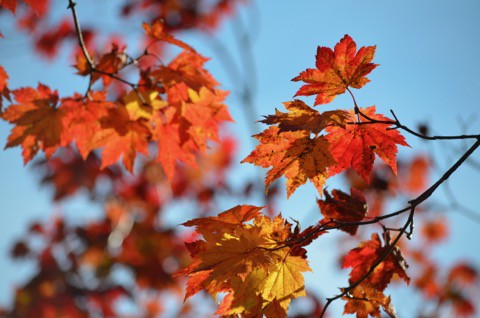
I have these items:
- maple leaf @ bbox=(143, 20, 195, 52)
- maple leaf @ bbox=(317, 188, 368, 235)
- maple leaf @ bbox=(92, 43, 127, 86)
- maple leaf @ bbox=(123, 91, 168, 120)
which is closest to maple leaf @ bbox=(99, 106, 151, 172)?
maple leaf @ bbox=(123, 91, 168, 120)

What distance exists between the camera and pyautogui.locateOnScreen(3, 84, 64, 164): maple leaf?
2.19 m

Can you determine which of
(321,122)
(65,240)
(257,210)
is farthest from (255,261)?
(65,240)

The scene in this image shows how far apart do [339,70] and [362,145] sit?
29 centimetres

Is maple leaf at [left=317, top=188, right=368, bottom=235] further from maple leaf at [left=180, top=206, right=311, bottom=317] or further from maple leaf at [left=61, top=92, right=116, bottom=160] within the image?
maple leaf at [left=61, top=92, right=116, bottom=160]

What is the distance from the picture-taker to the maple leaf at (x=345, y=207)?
1.63m

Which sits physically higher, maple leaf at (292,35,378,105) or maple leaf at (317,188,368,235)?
maple leaf at (292,35,378,105)

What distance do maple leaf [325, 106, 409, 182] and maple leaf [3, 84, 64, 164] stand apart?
137 centimetres

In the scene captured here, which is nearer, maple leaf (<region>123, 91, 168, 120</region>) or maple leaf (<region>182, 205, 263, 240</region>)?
maple leaf (<region>182, 205, 263, 240</region>)

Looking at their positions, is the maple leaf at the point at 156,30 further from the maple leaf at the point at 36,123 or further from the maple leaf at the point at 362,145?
the maple leaf at the point at 362,145

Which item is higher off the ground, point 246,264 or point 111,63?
point 111,63

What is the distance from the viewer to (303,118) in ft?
4.81

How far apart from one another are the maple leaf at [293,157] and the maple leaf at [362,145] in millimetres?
75

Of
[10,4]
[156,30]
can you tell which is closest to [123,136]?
[156,30]

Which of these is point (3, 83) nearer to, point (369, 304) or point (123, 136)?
point (123, 136)
